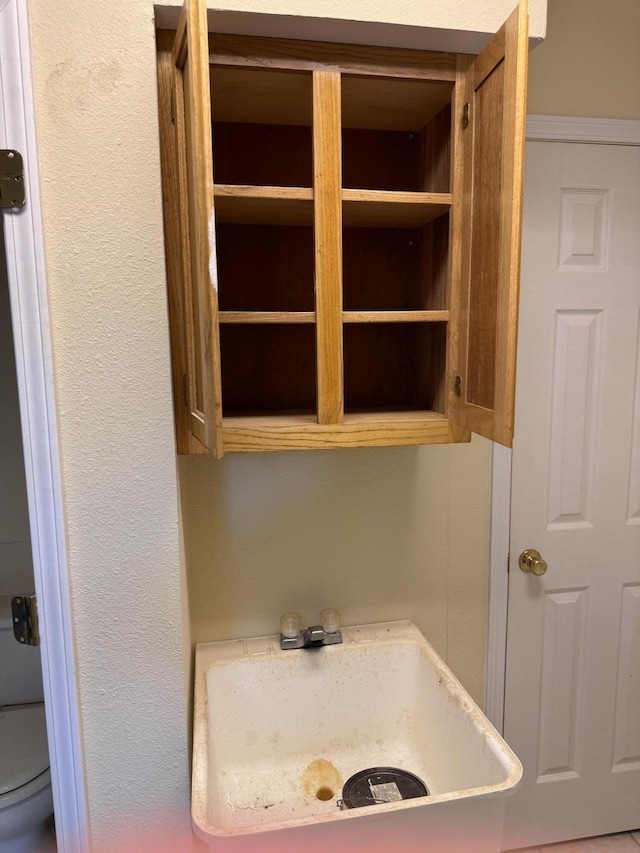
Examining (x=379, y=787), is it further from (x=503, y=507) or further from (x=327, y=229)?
(x=327, y=229)

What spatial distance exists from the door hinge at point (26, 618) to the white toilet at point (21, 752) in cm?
77

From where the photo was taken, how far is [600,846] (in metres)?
1.74

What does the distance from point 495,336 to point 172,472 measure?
0.61 metres

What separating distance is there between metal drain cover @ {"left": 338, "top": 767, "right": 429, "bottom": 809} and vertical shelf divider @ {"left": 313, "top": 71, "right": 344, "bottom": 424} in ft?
2.58

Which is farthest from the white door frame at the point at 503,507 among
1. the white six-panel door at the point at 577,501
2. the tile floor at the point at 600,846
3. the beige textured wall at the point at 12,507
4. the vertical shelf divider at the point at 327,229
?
the beige textured wall at the point at 12,507

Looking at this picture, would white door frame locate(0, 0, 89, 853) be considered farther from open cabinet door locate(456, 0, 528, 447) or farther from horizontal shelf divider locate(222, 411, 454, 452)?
open cabinet door locate(456, 0, 528, 447)

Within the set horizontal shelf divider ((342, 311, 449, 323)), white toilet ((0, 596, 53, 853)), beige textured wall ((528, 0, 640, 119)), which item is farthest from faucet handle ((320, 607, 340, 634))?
beige textured wall ((528, 0, 640, 119))

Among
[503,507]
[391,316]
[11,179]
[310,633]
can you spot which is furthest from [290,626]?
[11,179]

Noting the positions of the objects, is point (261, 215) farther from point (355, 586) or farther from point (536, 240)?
point (355, 586)

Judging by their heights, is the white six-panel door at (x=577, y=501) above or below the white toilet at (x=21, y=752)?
above

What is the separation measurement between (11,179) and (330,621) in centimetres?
111

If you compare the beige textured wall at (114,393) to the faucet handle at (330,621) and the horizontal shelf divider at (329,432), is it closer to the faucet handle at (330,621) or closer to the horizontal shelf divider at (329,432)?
the horizontal shelf divider at (329,432)

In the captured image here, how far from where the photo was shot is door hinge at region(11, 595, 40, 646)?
40.7 inches

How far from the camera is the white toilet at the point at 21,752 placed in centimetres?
150
